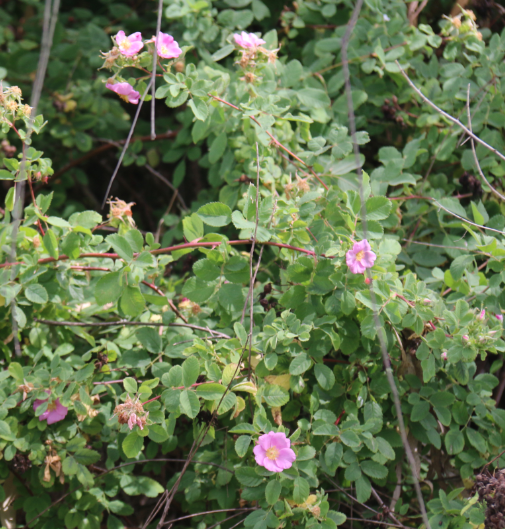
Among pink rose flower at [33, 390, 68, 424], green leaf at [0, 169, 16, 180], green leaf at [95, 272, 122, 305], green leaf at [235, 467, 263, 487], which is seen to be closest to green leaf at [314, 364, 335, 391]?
green leaf at [235, 467, 263, 487]

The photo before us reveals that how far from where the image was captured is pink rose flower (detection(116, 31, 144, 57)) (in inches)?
48.3

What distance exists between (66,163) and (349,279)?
5.50ft

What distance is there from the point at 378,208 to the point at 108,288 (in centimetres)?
64

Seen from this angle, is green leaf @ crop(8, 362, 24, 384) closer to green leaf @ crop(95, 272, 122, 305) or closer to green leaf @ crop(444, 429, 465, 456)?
green leaf @ crop(95, 272, 122, 305)

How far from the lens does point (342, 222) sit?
137 centimetres

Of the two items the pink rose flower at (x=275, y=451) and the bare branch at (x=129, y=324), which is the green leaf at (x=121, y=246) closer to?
the bare branch at (x=129, y=324)

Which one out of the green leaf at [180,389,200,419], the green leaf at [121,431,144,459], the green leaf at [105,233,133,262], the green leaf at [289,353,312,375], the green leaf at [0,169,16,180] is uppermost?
the green leaf at [0,169,16,180]

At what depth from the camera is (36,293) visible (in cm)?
130

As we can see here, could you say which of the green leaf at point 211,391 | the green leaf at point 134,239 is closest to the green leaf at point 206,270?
the green leaf at point 134,239

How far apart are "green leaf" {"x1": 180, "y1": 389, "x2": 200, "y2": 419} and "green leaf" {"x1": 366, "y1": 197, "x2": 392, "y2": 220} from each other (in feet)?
1.83

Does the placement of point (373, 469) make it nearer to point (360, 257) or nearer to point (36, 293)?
point (360, 257)

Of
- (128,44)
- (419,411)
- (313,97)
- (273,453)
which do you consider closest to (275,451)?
(273,453)

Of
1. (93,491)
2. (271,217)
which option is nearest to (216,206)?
(271,217)

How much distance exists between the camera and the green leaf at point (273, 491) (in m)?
1.11
